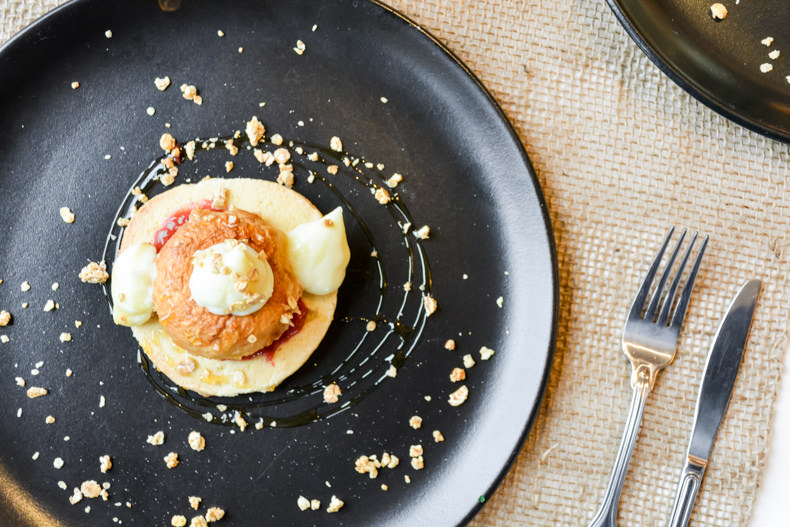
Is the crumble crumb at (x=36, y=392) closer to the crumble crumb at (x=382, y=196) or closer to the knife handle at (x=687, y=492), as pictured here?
the crumble crumb at (x=382, y=196)

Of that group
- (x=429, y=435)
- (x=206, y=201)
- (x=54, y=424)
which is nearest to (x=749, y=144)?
(x=429, y=435)

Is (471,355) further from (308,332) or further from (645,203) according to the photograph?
(645,203)

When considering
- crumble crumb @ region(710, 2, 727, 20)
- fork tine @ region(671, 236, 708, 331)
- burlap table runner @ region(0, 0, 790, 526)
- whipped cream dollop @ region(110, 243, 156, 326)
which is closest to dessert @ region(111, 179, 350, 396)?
whipped cream dollop @ region(110, 243, 156, 326)

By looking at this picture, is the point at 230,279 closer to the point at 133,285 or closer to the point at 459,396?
the point at 133,285

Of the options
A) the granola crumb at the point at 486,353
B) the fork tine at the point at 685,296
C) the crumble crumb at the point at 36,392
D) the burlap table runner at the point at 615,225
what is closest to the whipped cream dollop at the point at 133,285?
the crumble crumb at the point at 36,392

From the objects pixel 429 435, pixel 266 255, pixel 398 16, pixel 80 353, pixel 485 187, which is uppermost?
pixel 398 16

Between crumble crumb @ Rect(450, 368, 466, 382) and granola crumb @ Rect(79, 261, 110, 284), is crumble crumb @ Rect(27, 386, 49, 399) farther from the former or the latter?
crumble crumb @ Rect(450, 368, 466, 382)
